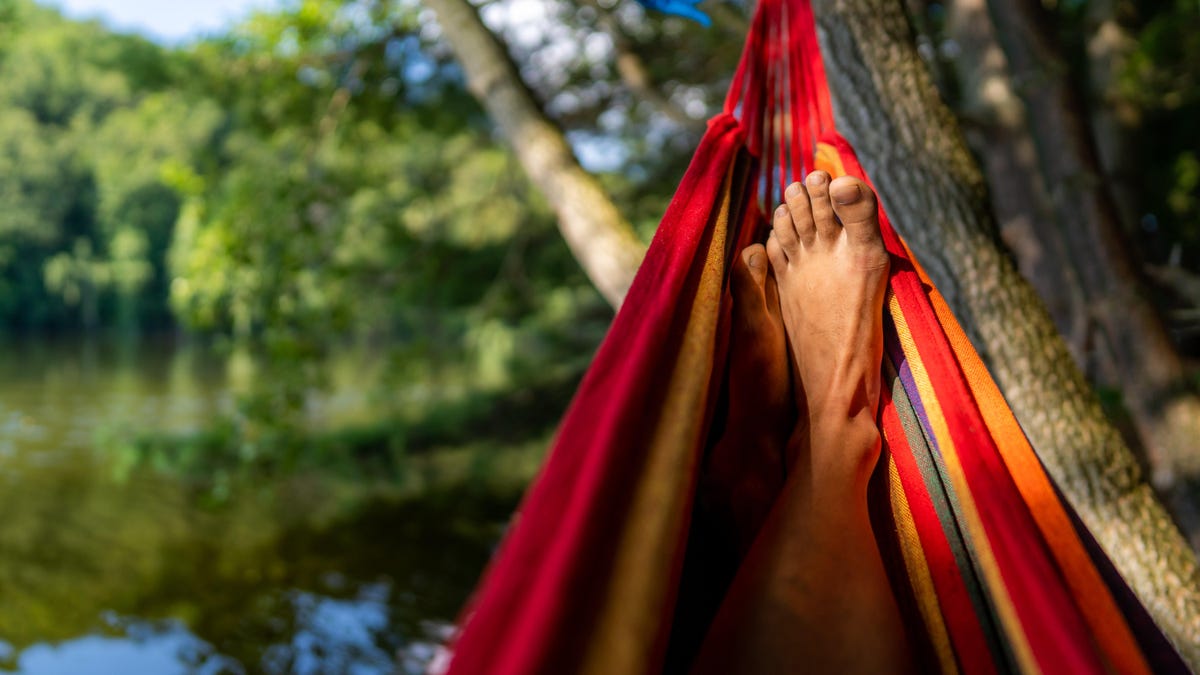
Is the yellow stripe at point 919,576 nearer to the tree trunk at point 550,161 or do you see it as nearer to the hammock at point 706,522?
the hammock at point 706,522

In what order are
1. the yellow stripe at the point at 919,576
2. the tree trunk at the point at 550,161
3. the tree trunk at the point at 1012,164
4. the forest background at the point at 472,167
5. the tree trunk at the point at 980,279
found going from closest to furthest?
→ the yellow stripe at the point at 919,576 → the tree trunk at the point at 980,279 → the tree trunk at the point at 550,161 → the tree trunk at the point at 1012,164 → the forest background at the point at 472,167

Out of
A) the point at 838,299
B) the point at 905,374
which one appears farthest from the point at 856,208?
the point at 905,374

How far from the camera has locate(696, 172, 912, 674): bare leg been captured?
95 centimetres

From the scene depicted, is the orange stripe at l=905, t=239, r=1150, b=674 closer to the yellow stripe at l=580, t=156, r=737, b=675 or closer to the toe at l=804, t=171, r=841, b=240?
the toe at l=804, t=171, r=841, b=240

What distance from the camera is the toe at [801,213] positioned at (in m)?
1.14

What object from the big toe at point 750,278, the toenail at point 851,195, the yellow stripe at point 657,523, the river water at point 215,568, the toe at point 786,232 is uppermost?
the toenail at point 851,195

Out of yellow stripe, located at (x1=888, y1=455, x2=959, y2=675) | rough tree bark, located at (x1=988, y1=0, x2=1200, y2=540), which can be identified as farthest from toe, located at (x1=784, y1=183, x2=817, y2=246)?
rough tree bark, located at (x1=988, y1=0, x2=1200, y2=540)

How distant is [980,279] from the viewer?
1.43m

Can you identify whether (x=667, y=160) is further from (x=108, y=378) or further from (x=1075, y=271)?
(x=108, y=378)

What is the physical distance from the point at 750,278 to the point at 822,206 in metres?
0.14

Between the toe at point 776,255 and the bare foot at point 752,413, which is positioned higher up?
the toe at point 776,255

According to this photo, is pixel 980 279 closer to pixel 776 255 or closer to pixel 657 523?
pixel 776 255

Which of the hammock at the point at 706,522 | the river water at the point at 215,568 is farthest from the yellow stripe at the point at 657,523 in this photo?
the river water at the point at 215,568

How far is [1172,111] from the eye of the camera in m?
4.71
